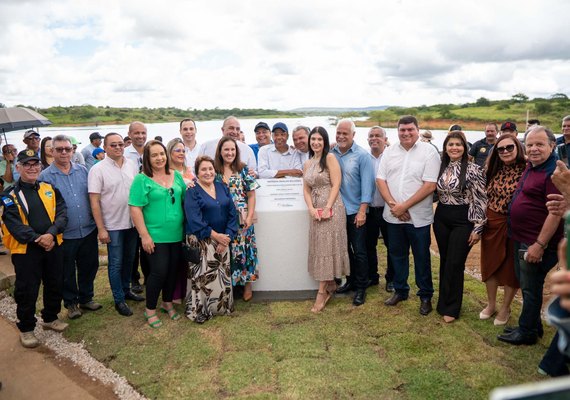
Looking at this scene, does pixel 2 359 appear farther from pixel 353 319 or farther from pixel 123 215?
pixel 353 319

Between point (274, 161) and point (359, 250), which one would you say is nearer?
point (359, 250)

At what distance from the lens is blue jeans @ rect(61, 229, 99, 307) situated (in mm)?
4438

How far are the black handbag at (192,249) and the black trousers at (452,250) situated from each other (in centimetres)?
261

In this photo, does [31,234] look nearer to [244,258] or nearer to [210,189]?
[210,189]

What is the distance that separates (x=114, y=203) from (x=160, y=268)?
0.91 meters

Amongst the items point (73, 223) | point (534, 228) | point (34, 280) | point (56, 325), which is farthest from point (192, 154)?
point (534, 228)

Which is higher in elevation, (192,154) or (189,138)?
(189,138)

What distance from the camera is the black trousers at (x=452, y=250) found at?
4.14 m

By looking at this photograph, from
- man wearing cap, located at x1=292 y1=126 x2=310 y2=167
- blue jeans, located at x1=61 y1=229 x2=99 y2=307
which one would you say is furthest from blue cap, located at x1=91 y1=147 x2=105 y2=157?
man wearing cap, located at x1=292 y1=126 x2=310 y2=167

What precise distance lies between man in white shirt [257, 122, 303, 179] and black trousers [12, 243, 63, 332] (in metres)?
2.70

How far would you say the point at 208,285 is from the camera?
4.53 m

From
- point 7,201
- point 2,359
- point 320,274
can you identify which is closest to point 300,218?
point 320,274

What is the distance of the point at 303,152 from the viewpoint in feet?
18.2

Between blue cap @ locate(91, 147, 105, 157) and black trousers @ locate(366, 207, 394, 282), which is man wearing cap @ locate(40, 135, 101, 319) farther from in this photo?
blue cap @ locate(91, 147, 105, 157)
